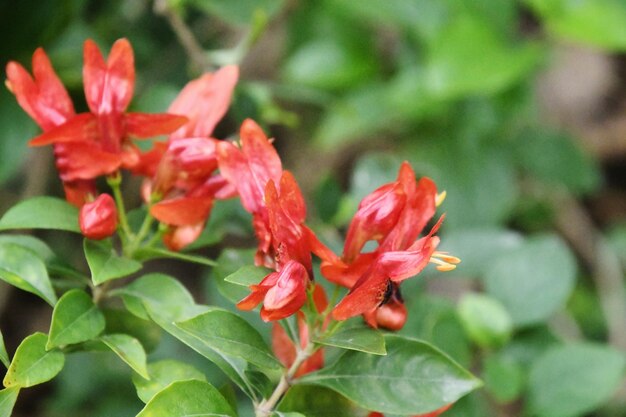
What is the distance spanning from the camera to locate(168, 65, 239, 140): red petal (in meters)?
1.00

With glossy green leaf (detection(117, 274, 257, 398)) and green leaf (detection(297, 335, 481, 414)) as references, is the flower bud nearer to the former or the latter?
glossy green leaf (detection(117, 274, 257, 398))

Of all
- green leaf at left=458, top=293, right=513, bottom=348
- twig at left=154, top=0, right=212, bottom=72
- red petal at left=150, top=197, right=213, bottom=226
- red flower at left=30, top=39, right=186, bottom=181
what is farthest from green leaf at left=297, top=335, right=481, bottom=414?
twig at left=154, top=0, right=212, bottom=72

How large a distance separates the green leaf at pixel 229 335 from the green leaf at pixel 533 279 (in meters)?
0.67

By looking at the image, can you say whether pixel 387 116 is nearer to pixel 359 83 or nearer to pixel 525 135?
pixel 359 83

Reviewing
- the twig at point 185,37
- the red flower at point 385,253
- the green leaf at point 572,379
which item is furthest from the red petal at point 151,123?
the green leaf at point 572,379

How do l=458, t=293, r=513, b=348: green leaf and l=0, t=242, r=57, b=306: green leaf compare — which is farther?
l=458, t=293, r=513, b=348: green leaf

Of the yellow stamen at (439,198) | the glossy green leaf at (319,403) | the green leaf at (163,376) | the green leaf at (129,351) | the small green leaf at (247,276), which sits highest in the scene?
the yellow stamen at (439,198)

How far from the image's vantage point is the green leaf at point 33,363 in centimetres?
79

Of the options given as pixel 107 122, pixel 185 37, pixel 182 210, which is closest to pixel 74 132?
pixel 107 122

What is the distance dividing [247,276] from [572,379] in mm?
705

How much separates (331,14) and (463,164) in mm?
→ 515

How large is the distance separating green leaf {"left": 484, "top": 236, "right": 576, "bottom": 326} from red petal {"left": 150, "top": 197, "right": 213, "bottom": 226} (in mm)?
658

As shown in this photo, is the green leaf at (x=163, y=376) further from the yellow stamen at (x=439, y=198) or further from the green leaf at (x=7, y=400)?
the yellow stamen at (x=439, y=198)

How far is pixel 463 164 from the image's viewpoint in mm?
2074
